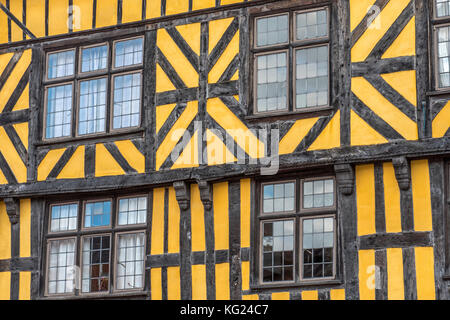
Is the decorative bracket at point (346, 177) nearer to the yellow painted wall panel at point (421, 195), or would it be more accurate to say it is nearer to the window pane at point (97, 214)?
the yellow painted wall panel at point (421, 195)

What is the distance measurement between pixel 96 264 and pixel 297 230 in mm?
2884

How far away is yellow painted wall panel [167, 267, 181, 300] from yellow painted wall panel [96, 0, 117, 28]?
364cm

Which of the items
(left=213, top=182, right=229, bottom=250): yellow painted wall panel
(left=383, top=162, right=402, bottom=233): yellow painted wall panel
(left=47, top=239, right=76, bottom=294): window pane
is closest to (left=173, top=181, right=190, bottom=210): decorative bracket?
(left=213, top=182, right=229, bottom=250): yellow painted wall panel

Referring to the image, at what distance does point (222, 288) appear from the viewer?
13.5m

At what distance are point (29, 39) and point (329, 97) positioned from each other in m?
4.67

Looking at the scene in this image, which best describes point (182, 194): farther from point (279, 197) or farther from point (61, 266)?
point (61, 266)

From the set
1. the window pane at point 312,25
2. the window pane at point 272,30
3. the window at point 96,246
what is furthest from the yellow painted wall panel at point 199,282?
the window pane at point 312,25

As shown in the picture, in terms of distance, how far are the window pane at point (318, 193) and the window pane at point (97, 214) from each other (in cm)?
281

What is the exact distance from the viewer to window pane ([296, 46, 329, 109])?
13633 mm

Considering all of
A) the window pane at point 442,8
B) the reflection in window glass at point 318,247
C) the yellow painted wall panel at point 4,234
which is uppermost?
the window pane at point 442,8

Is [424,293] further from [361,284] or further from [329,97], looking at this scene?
[329,97]

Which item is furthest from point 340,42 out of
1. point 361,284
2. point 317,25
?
point 361,284

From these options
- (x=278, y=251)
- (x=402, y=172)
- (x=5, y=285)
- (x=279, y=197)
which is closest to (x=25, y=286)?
(x=5, y=285)

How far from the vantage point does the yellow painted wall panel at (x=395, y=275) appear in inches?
495
